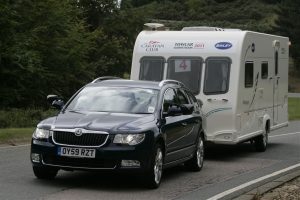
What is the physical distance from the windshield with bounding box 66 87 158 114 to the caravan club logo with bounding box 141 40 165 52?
14.4 feet

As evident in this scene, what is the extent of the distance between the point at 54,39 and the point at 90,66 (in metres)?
6.30

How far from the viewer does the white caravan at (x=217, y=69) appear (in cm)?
1496

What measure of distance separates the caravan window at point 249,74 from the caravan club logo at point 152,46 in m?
1.99

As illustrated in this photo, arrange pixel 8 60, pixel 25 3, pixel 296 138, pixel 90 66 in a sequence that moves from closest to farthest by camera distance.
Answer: pixel 296 138
pixel 8 60
pixel 25 3
pixel 90 66

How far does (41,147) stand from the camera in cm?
1009

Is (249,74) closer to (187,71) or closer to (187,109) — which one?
(187,71)

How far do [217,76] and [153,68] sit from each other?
61.9 inches

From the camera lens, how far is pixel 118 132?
32.3 ft

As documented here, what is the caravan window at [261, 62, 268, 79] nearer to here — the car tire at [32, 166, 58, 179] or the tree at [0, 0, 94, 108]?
the car tire at [32, 166, 58, 179]

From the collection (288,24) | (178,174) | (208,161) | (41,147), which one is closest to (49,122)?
(41,147)

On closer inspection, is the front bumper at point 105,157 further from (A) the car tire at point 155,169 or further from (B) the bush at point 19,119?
(B) the bush at point 19,119

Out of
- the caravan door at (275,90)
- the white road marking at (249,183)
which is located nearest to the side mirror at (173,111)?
the white road marking at (249,183)

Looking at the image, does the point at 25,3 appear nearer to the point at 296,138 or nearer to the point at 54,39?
the point at 54,39

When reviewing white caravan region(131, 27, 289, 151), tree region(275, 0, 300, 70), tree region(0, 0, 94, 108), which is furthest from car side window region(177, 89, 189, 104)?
tree region(275, 0, 300, 70)
